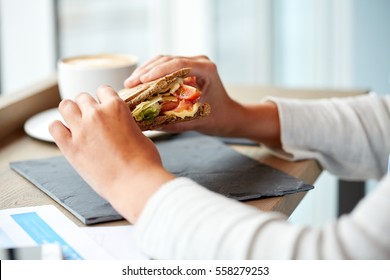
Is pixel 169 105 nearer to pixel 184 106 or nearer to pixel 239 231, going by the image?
pixel 184 106

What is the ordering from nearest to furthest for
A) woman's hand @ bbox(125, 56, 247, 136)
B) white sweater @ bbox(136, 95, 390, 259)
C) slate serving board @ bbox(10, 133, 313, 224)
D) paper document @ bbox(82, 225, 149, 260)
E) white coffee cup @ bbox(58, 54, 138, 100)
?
white sweater @ bbox(136, 95, 390, 259) → paper document @ bbox(82, 225, 149, 260) → slate serving board @ bbox(10, 133, 313, 224) → woman's hand @ bbox(125, 56, 247, 136) → white coffee cup @ bbox(58, 54, 138, 100)

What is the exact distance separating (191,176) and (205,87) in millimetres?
163

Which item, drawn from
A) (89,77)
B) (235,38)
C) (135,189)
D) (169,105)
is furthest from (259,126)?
(235,38)

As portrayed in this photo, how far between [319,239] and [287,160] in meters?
0.49

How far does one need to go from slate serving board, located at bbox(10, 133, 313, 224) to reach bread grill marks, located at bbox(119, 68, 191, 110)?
134 mm

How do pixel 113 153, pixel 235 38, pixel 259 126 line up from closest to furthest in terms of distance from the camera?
pixel 113 153
pixel 259 126
pixel 235 38

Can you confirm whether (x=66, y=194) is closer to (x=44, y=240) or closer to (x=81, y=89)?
(x=44, y=240)

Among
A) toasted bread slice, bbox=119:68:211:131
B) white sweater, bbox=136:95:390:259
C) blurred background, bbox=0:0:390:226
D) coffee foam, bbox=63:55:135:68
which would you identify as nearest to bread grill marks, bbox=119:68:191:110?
toasted bread slice, bbox=119:68:211:131

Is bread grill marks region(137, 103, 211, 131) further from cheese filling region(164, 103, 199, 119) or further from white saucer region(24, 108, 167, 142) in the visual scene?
white saucer region(24, 108, 167, 142)

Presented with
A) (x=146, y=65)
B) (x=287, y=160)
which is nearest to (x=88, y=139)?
(x=146, y=65)

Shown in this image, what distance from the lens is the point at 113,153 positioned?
2.81 feet

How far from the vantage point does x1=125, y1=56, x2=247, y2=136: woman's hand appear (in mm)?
1091

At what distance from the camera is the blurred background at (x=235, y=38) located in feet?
8.32

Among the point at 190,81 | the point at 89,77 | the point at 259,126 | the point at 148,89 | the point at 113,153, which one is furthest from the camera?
the point at 89,77
